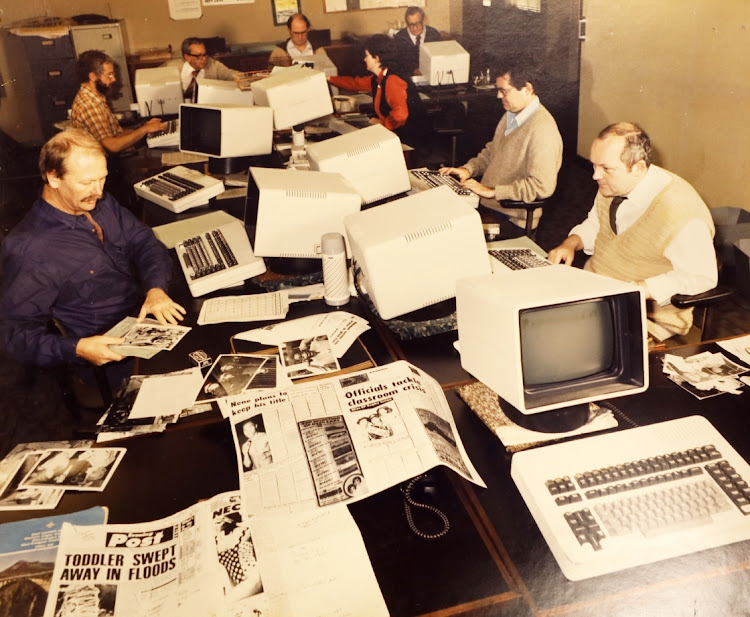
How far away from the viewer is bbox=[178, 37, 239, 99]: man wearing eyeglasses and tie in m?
5.53

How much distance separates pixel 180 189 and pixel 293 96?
112 centimetres

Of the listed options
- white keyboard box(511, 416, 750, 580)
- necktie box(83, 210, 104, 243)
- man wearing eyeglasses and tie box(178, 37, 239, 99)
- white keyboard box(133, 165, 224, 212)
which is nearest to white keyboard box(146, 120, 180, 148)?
white keyboard box(133, 165, 224, 212)

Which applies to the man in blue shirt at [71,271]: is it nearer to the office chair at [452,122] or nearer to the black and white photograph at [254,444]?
the black and white photograph at [254,444]

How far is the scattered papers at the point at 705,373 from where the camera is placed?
68.5 inches

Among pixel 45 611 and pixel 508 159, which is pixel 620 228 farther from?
pixel 45 611

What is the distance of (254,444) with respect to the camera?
1.53 meters

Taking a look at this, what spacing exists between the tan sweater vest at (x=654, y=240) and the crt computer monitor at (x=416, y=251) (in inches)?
31.2

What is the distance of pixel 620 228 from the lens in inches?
101

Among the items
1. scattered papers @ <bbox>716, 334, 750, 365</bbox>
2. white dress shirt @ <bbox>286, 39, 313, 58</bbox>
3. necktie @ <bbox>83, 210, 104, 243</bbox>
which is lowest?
scattered papers @ <bbox>716, 334, 750, 365</bbox>

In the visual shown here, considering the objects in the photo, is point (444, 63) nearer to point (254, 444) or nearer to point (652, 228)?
point (652, 228)

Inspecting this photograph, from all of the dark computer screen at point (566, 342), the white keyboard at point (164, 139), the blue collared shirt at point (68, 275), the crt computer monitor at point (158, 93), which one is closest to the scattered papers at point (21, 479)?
the blue collared shirt at point (68, 275)

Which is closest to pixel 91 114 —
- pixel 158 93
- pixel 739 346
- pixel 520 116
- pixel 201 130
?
pixel 158 93

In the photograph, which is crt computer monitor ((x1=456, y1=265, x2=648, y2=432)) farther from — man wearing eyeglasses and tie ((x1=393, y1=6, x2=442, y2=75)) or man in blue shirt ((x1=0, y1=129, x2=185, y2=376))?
man wearing eyeglasses and tie ((x1=393, y1=6, x2=442, y2=75))

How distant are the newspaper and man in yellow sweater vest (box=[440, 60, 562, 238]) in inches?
79.9
